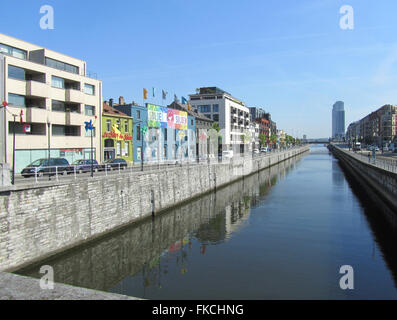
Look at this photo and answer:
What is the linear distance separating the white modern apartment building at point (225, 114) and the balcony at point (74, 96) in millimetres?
58209

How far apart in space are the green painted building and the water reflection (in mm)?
17579

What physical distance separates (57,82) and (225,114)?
63216 mm

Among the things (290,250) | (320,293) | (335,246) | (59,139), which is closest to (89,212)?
(290,250)

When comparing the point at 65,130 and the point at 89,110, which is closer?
the point at 65,130

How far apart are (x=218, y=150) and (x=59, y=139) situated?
183 ft

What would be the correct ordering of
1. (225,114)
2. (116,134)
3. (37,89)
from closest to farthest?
1. (37,89)
2. (116,134)
3. (225,114)

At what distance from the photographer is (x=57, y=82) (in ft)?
131

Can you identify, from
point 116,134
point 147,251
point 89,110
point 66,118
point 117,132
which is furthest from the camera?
point 117,132

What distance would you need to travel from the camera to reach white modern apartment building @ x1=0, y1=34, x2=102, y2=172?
3303 cm

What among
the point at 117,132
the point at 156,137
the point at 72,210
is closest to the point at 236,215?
the point at 72,210

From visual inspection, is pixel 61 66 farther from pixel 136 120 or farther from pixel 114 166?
pixel 114 166

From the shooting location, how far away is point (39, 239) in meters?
17.8

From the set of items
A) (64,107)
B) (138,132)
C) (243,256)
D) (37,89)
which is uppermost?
(37,89)

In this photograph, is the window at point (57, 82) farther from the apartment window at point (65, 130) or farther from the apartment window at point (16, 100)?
the apartment window at point (16, 100)
